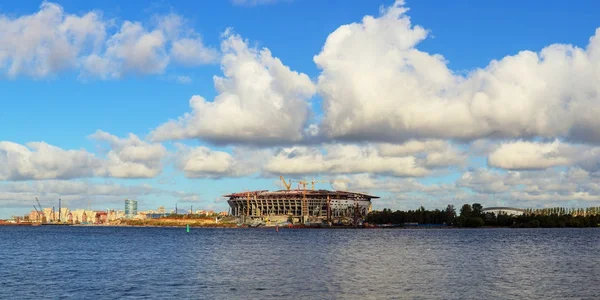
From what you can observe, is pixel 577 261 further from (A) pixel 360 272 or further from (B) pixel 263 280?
(B) pixel 263 280

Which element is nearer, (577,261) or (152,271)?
(152,271)

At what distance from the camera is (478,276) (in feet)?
169

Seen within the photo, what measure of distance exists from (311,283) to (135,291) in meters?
12.3

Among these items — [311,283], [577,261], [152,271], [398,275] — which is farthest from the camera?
[577,261]

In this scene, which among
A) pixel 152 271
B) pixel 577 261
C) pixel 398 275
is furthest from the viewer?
pixel 577 261

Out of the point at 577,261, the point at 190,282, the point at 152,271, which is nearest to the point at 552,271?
the point at 577,261

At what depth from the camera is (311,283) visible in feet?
151

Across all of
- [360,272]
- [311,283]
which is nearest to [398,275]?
[360,272]

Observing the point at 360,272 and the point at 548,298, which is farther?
the point at 360,272

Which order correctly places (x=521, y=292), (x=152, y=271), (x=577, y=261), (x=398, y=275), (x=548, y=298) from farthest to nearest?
1. (x=577, y=261)
2. (x=152, y=271)
3. (x=398, y=275)
4. (x=521, y=292)
5. (x=548, y=298)

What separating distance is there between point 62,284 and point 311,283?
17978 millimetres

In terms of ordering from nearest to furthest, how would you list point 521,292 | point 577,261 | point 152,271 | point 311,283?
point 521,292 → point 311,283 → point 152,271 → point 577,261

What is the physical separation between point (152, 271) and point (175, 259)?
49.6ft

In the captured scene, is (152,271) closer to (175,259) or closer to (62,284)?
(62,284)
